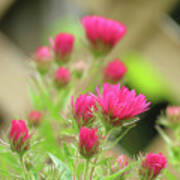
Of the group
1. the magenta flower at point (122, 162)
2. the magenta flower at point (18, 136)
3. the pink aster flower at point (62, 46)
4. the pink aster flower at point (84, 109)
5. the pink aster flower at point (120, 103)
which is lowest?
the magenta flower at point (18, 136)

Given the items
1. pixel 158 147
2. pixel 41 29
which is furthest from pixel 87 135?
pixel 41 29

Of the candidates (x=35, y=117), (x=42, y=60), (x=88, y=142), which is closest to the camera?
(x=88, y=142)

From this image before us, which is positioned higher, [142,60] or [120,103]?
[120,103]

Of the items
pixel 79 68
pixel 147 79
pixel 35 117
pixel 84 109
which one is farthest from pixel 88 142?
pixel 147 79

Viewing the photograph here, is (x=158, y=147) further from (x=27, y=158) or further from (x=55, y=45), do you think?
(x=27, y=158)

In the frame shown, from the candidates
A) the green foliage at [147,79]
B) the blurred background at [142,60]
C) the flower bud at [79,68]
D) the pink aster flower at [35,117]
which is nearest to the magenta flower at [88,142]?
Answer: the pink aster flower at [35,117]

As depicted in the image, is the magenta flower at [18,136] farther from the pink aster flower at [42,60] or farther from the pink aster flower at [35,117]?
the pink aster flower at [42,60]

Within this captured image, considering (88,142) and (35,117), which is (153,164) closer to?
(88,142)
